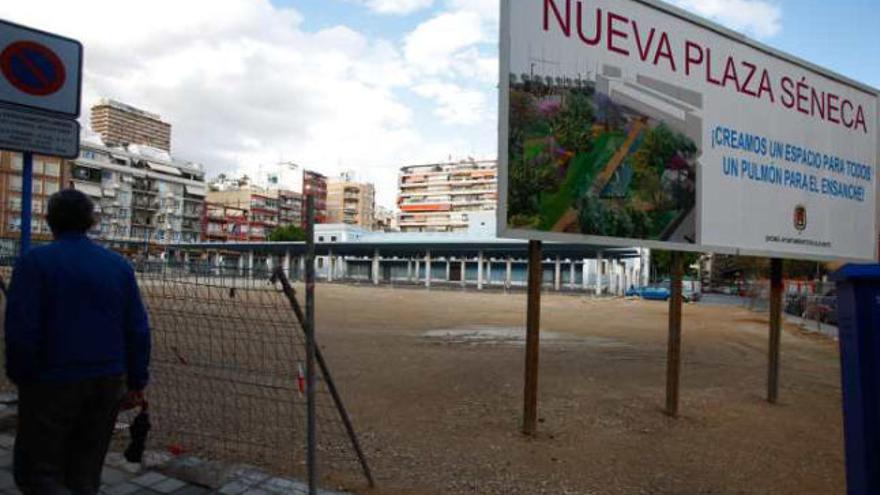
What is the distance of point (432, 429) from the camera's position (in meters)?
5.70

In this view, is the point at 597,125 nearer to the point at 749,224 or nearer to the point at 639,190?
the point at 639,190

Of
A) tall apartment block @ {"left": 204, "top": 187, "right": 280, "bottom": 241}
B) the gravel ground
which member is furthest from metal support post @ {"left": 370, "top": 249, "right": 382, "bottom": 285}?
the gravel ground

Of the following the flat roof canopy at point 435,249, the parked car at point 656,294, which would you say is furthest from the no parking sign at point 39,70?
the flat roof canopy at point 435,249

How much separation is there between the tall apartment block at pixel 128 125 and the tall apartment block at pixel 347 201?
4833cm

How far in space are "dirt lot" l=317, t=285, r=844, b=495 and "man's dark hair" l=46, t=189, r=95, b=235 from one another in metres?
2.35

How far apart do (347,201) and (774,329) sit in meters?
138

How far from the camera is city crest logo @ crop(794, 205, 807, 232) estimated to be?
7.01m

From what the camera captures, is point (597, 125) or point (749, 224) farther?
point (749, 224)

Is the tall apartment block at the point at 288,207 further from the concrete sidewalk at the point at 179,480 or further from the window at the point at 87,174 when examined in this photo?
the concrete sidewalk at the point at 179,480

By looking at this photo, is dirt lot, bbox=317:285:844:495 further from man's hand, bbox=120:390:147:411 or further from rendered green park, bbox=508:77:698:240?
rendered green park, bbox=508:77:698:240

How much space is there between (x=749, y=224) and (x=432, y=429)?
3914 millimetres

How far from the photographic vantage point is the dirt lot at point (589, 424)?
4.46 m

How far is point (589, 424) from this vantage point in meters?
6.01

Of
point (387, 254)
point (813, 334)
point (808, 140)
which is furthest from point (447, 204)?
point (808, 140)
